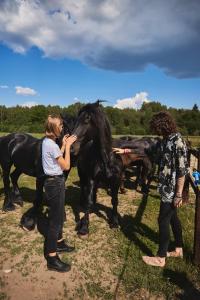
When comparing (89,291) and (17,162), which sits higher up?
(17,162)

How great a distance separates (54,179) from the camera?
409 cm

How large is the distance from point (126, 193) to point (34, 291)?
509 cm

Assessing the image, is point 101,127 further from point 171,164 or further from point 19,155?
point 19,155

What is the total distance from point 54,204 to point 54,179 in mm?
349

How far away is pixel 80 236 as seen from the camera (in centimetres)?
538

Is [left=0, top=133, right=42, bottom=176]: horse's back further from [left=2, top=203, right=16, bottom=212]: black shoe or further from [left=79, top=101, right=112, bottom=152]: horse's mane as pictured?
[left=79, top=101, right=112, bottom=152]: horse's mane

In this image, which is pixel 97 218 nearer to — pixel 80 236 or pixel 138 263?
pixel 80 236

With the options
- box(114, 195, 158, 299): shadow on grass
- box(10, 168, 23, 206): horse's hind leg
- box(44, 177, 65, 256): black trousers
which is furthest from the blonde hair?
box(10, 168, 23, 206): horse's hind leg

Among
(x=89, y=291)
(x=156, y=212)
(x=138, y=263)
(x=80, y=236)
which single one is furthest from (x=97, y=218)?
(x=89, y=291)

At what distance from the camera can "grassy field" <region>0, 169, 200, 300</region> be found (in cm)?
376

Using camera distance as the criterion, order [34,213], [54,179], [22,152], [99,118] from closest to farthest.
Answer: [54,179] → [99,118] → [34,213] → [22,152]

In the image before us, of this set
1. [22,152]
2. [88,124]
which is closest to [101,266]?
[88,124]

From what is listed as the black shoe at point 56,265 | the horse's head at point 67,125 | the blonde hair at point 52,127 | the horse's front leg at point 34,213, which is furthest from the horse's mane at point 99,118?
the black shoe at point 56,265

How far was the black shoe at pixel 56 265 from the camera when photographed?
4.23 metres
